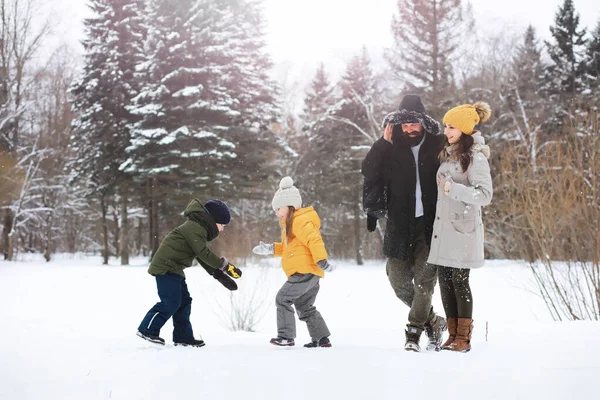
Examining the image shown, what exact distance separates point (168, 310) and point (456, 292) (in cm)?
228

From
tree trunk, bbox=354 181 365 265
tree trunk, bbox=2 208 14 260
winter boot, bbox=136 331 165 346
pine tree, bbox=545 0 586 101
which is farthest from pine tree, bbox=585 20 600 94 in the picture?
tree trunk, bbox=2 208 14 260

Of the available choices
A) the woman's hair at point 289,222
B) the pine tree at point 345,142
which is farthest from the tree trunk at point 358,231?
the woman's hair at point 289,222

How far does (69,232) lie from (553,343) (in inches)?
1631

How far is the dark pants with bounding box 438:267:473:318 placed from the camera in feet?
13.0

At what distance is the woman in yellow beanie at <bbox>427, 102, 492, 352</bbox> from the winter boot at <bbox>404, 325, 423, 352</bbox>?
0.22 meters

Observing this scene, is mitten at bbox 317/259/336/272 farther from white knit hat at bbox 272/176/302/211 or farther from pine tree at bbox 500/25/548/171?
pine tree at bbox 500/25/548/171

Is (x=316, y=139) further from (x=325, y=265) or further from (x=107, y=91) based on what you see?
(x=325, y=265)

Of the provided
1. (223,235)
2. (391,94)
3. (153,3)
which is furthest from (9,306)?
(391,94)

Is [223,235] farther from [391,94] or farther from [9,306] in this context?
[391,94]

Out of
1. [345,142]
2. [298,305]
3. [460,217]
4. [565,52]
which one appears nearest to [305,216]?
[298,305]

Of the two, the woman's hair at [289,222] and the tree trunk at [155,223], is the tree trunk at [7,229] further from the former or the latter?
the woman's hair at [289,222]

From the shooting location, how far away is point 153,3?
20.7m

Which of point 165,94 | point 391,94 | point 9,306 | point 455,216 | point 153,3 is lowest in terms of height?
point 9,306

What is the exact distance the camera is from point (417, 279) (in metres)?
4.09
